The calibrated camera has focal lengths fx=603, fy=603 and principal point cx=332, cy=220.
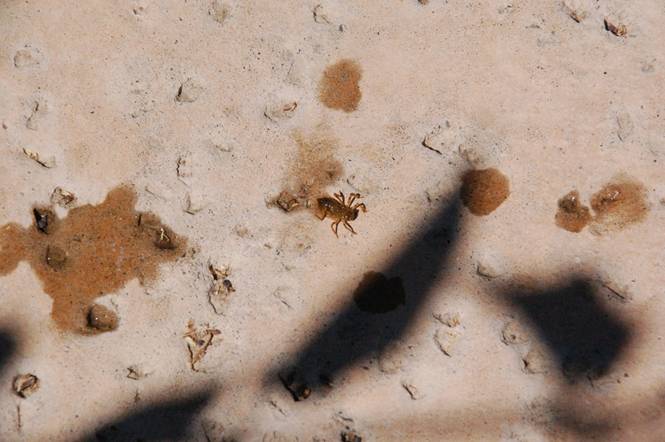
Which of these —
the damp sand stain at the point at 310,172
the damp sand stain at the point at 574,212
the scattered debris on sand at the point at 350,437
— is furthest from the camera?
the damp sand stain at the point at 310,172

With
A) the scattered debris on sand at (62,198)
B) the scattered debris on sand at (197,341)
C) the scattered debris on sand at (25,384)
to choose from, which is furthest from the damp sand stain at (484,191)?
the scattered debris on sand at (25,384)

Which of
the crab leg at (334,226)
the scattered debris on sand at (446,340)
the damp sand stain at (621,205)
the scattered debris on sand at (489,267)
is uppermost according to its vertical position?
the damp sand stain at (621,205)

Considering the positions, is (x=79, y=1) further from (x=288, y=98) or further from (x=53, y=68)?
(x=288, y=98)

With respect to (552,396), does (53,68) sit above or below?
above

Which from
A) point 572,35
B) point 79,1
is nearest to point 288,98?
point 79,1

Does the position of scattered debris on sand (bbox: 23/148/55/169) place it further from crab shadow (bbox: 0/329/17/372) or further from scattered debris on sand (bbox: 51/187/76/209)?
crab shadow (bbox: 0/329/17/372)

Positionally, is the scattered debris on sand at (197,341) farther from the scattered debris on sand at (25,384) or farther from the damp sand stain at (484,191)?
the damp sand stain at (484,191)

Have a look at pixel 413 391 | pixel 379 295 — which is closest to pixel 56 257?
pixel 379 295
